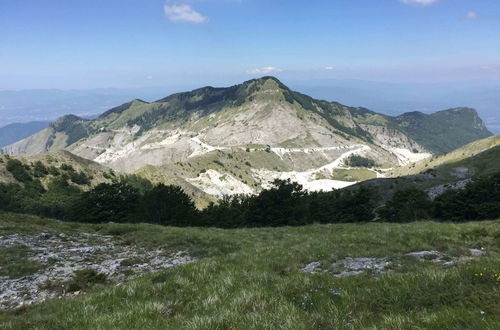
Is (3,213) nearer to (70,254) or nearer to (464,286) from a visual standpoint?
(70,254)

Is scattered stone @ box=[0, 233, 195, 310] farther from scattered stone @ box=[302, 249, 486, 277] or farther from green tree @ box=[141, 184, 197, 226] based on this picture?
green tree @ box=[141, 184, 197, 226]

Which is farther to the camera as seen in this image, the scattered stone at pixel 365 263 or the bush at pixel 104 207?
the bush at pixel 104 207

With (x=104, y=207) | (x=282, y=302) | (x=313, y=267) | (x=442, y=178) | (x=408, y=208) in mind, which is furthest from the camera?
(x=442, y=178)

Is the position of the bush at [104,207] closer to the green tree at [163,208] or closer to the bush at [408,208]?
the green tree at [163,208]

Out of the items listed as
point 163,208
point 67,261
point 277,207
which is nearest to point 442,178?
point 277,207

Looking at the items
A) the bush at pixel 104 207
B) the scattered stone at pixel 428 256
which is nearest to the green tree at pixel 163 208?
the bush at pixel 104 207

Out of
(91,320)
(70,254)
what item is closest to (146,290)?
(91,320)

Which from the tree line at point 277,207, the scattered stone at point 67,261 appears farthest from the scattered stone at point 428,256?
the tree line at point 277,207

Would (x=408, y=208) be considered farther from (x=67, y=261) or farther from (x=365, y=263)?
(x=67, y=261)

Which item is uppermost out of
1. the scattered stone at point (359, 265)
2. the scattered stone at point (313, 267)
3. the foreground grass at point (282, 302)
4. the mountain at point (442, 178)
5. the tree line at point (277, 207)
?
the foreground grass at point (282, 302)

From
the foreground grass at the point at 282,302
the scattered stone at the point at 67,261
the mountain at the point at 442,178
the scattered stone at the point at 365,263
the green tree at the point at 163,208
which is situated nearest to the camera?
the foreground grass at the point at 282,302

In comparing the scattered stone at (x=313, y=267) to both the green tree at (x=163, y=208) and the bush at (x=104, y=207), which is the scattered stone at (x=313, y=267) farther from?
the bush at (x=104, y=207)

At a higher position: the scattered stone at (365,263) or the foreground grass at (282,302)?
the foreground grass at (282,302)

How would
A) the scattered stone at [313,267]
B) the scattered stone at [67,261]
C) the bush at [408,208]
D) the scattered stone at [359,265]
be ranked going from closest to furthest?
the scattered stone at [359,265] < the scattered stone at [67,261] < the scattered stone at [313,267] < the bush at [408,208]
